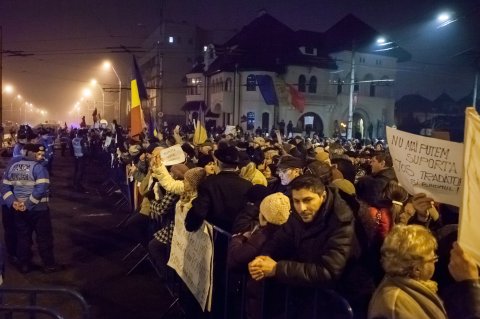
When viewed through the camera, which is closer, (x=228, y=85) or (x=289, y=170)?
(x=289, y=170)

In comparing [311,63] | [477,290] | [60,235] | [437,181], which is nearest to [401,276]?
[477,290]

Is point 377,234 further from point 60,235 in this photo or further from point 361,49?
point 361,49

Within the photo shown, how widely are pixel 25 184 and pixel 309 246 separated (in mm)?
5682

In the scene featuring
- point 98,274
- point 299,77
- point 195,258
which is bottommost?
point 98,274

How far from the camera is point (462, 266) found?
275 cm

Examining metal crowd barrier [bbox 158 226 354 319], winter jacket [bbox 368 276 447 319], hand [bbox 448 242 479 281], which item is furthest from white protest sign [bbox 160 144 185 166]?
hand [bbox 448 242 479 281]

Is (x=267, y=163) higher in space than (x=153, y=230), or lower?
higher

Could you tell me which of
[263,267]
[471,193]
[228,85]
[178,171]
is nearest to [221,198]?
[178,171]

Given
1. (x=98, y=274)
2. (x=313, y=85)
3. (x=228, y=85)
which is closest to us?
(x=98, y=274)

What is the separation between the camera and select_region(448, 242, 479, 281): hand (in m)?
2.72

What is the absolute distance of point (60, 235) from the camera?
10.6m

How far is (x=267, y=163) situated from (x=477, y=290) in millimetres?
6957

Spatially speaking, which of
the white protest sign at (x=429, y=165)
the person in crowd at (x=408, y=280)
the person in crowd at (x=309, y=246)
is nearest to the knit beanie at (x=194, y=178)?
the person in crowd at (x=309, y=246)

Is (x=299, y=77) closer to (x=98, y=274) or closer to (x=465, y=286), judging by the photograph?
(x=98, y=274)
